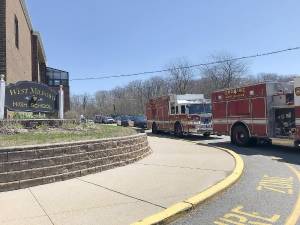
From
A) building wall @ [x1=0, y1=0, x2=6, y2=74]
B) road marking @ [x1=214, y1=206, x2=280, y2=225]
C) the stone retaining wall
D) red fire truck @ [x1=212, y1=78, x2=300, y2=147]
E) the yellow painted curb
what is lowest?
road marking @ [x1=214, y1=206, x2=280, y2=225]

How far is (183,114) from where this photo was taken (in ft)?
88.0

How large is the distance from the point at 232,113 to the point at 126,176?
11049mm

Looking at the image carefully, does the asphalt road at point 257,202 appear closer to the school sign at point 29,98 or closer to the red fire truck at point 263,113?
the red fire truck at point 263,113

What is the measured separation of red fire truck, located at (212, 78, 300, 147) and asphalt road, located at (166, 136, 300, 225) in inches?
183

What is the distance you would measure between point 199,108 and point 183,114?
115 cm

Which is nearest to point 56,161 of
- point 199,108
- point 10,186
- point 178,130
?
point 10,186

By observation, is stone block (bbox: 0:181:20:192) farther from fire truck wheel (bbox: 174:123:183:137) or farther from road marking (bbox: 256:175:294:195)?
fire truck wheel (bbox: 174:123:183:137)

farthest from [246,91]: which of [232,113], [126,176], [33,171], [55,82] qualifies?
[55,82]

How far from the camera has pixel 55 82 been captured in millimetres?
57875

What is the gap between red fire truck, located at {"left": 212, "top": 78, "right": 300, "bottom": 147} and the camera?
1659 centimetres

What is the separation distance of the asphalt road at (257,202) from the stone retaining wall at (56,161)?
323cm

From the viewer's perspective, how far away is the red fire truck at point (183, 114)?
25.4 m

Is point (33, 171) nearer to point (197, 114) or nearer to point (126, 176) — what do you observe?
point (126, 176)

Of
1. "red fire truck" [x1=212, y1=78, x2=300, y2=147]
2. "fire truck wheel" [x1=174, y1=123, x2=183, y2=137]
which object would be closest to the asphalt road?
"red fire truck" [x1=212, y1=78, x2=300, y2=147]
